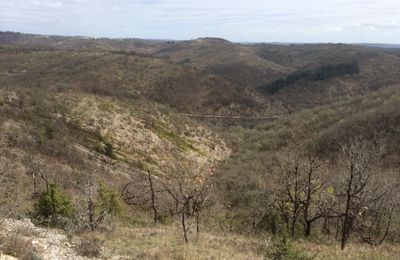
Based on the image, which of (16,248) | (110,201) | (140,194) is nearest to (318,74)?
(140,194)

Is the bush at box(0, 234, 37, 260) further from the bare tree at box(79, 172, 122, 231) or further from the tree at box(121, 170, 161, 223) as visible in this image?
the tree at box(121, 170, 161, 223)

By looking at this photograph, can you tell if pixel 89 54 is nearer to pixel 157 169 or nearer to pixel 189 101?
pixel 189 101

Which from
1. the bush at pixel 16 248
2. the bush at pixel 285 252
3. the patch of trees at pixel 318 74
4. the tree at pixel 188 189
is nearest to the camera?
the bush at pixel 16 248

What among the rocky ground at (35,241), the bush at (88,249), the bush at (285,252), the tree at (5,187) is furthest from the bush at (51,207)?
the bush at (285,252)

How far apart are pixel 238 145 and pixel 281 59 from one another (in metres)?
155

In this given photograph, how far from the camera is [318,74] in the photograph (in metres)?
126

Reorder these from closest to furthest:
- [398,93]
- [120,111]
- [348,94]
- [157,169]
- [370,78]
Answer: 1. [157,169]
2. [120,111]
3. [398,93]
4. [348,94]
5. [370,78]

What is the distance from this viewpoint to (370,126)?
43938 mm

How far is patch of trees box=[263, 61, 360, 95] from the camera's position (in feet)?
393

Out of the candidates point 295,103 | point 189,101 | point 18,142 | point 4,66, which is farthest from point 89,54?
point 18,142

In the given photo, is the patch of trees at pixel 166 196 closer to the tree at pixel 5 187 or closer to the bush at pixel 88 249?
the tree at pixel 5 187

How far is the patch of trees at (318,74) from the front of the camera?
393 feet

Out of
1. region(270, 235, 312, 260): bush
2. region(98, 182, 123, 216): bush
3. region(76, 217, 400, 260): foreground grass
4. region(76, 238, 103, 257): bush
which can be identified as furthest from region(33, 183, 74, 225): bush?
region(270, 235, 312, 260): bush

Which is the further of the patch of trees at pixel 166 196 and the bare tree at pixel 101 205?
the patch of trees at pixel 166 196
